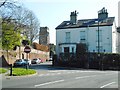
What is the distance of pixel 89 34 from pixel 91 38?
90 cm

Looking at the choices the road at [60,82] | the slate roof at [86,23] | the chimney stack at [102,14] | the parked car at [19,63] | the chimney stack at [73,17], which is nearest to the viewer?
the road at [60,82]

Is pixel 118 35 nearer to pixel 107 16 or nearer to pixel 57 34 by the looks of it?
pixel 107 16

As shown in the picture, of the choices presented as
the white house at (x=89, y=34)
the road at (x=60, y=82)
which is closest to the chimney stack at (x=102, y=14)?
the white house at (x=89, y=34)

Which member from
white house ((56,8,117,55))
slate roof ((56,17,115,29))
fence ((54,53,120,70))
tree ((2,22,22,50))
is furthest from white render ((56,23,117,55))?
tree ((2,22,22,50))

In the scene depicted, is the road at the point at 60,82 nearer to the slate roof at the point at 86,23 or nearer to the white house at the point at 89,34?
the white house at the point at 89,34

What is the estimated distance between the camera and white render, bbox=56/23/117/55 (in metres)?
59.0

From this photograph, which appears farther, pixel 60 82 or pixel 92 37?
pixel 92 37

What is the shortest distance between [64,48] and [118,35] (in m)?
13.1

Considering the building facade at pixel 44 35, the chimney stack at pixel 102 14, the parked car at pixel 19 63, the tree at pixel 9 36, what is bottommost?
the parked car at pixel 19 63

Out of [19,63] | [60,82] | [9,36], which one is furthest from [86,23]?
[60,82]

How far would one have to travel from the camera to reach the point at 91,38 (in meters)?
60.8

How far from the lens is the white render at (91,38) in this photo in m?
59.0

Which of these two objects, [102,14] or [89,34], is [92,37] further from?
[102,14]

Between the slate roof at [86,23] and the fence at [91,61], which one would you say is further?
the slate roof at [86,23]
